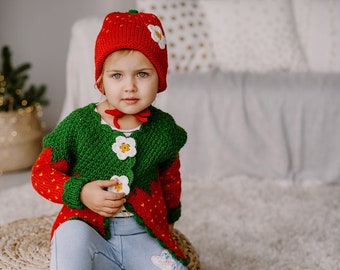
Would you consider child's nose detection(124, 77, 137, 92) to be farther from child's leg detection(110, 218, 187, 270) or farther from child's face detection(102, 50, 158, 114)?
child's leg detection(110, 218, 187, 270)

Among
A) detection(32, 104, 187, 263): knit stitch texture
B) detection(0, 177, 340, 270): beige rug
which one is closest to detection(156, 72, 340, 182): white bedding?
detection(0, 177, 340, 270): beige rug

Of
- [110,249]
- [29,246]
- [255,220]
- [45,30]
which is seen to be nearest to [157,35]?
[110,249]

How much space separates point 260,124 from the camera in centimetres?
258

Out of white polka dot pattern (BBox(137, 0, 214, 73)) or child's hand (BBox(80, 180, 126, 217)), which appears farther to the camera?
white polka dot pattern (BBox(137, 0, 214, 73))

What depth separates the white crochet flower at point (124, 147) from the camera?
1.23 meters

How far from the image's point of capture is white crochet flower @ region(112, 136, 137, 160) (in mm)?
1229

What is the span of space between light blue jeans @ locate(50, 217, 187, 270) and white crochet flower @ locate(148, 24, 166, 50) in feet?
1.24

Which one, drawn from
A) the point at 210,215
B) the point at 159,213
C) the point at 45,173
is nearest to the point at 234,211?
the point at 210,215

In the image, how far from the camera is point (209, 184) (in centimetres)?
260

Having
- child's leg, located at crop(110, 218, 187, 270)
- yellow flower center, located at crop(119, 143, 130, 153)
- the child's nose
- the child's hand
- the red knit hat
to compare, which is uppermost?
the red knit hat

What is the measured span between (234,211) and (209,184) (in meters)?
0.36

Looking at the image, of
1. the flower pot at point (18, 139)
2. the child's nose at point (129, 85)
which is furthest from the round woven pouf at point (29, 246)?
the flower pot at point (18, 139)

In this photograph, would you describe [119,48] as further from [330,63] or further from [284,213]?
[330,63]

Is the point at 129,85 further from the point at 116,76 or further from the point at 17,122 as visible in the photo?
the point at 17,122
